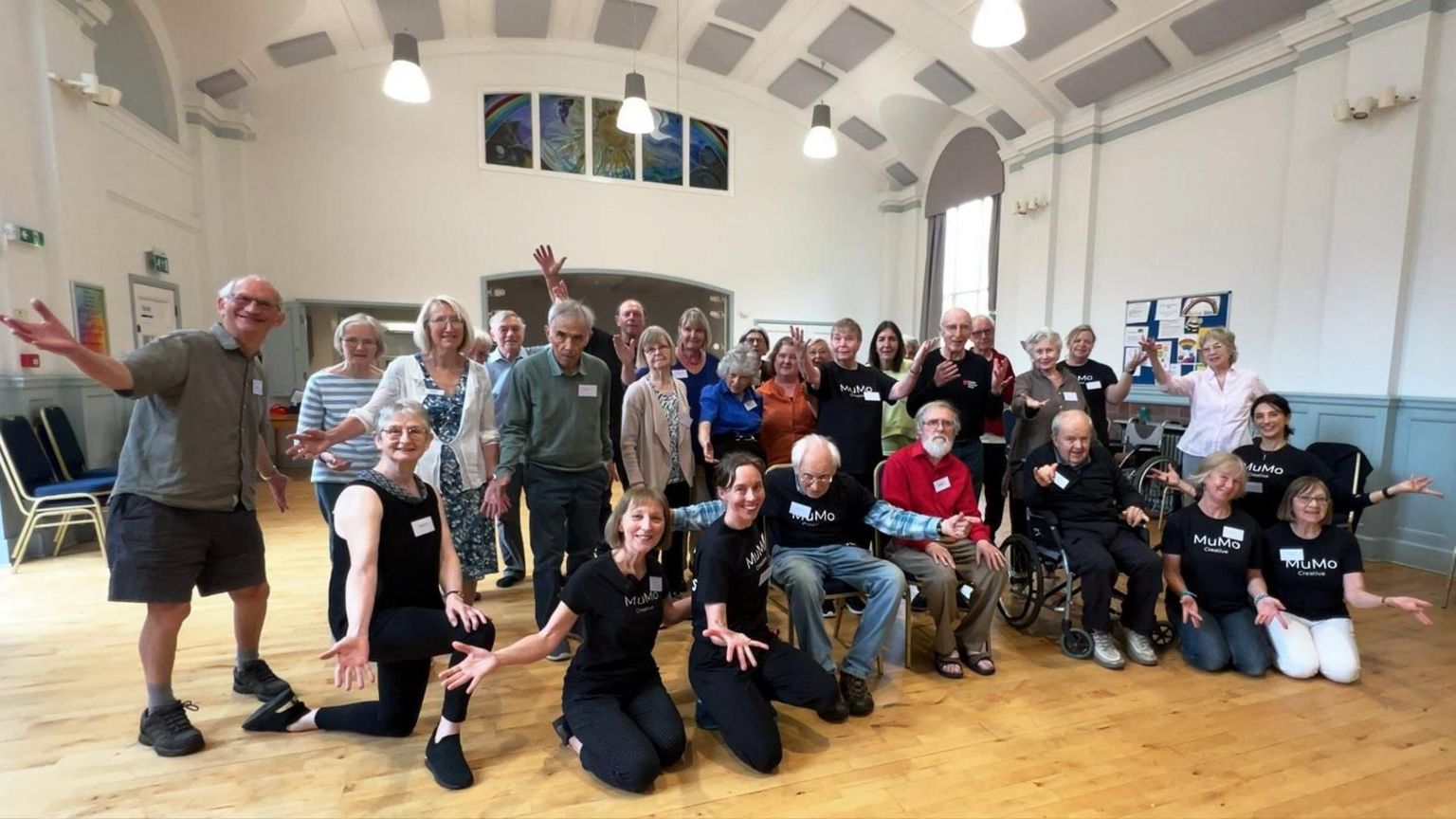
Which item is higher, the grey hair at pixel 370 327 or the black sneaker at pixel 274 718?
the grey hair at pixel 370 327

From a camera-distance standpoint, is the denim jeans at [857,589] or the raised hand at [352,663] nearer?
the raised hand at [352,663]

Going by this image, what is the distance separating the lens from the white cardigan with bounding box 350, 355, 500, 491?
2492 mm

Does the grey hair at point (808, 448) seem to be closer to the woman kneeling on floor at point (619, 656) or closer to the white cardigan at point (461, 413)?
the woman kneeling on floor at point (619, 656)

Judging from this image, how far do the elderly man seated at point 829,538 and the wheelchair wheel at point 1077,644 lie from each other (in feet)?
2.60

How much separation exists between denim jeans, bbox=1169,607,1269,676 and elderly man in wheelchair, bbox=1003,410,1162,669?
147 millimetres

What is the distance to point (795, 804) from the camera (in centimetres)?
190

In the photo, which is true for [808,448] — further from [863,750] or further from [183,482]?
[183,482]

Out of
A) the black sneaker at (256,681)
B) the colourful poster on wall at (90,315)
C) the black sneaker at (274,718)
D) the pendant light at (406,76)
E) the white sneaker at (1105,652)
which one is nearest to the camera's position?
the black sneaker at (274,718)

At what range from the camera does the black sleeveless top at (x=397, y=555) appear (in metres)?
2.01

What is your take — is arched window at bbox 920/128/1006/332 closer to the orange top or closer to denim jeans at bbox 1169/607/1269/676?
the orange top

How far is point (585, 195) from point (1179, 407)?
7047 millimetres

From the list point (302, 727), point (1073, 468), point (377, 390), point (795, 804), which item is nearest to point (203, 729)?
point (302, 727)

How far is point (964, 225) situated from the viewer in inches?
328

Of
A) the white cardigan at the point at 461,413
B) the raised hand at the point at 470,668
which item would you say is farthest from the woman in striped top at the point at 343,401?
the raised hand at the point at 470,668
